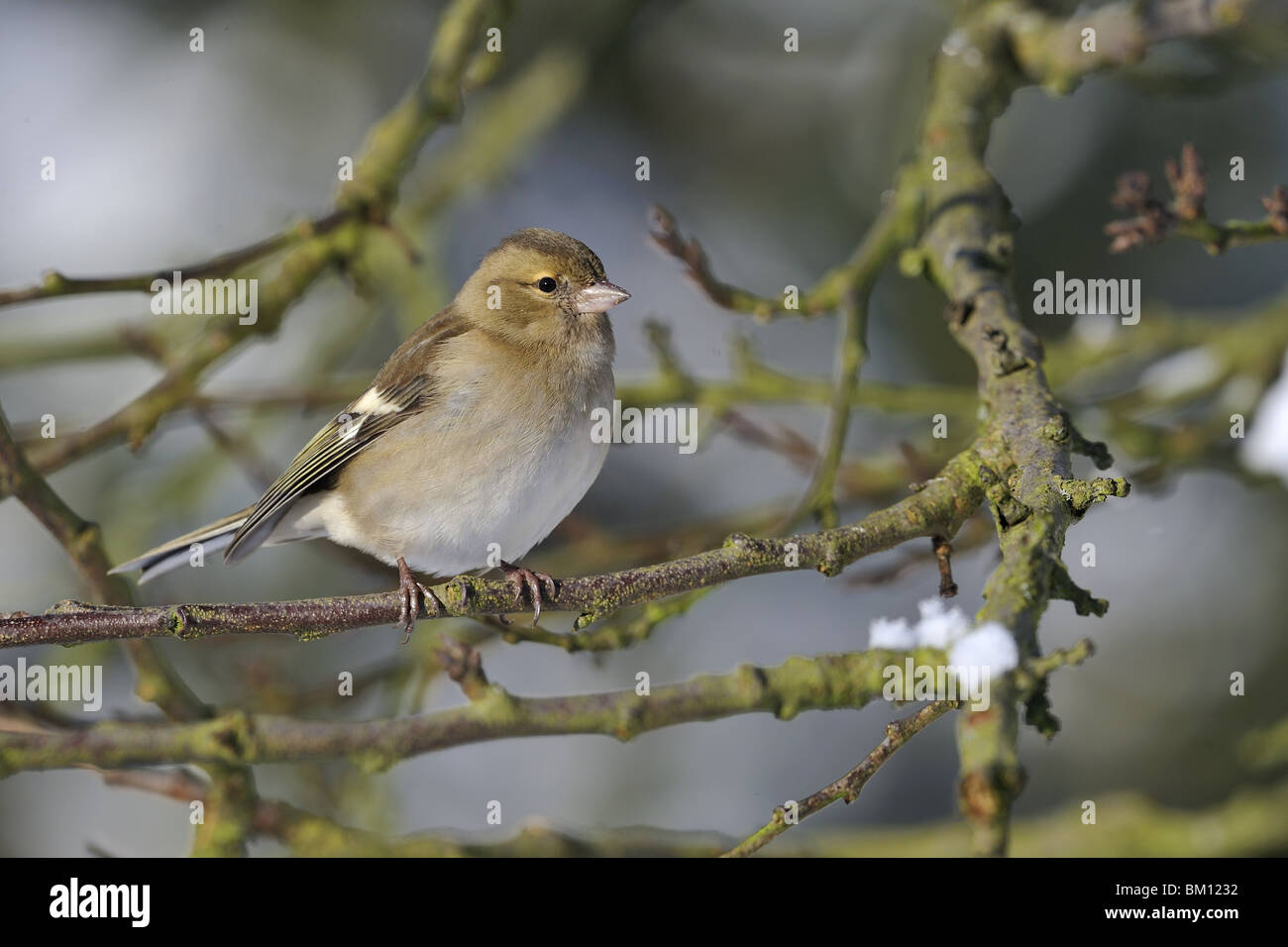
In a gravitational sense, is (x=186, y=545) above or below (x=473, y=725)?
above

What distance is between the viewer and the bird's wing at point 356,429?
4.39 meters

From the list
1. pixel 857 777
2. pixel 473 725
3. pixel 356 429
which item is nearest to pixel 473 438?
pixel 356 429

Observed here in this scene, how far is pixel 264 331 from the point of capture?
471 centimetres

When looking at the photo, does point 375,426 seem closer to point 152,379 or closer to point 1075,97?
point 152,379

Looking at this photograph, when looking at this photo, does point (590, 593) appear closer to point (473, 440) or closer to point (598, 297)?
point (473, 440)

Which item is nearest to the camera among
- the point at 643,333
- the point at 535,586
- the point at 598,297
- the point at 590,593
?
the point at 590,593

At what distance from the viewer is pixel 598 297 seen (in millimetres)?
4398

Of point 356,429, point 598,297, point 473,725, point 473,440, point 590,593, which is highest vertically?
Answer: point 598,297

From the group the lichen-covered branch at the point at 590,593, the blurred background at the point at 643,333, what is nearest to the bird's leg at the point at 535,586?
the lichen-covered branch at the point at 590,593

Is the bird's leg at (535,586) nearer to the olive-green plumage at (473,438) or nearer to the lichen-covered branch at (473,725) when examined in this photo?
the lichen-covered branch at (473,725)

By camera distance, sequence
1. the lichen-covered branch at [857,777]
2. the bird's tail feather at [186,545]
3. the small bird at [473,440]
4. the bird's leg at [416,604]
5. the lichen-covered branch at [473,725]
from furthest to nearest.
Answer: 1. the bird's tail feather at [186,545]
2. the small bird at [473,440]
3. the lichen-covered branch at [473,725]
4. the bird's leg at [416,604]
5. the lichen-covered branch at [857,777]

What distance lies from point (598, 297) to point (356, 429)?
1.07 m

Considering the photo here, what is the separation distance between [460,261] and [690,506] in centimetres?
220

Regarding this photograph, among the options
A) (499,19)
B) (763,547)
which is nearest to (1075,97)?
(499,19)
